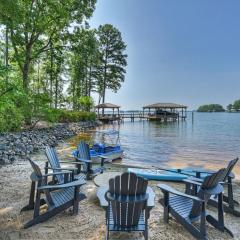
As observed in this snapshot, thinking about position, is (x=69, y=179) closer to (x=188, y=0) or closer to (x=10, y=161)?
(x=10, y=161)

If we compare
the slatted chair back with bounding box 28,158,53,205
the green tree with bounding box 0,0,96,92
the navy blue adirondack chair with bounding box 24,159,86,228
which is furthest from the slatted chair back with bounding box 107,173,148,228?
the green tree with bounding box 0,0,96,92

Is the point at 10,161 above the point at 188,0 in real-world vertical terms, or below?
below

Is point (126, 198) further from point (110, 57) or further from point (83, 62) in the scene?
point (110, 57)

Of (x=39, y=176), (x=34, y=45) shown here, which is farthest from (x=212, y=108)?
(x=39, y=176)

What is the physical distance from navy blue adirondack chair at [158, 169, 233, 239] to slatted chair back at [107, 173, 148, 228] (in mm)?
647

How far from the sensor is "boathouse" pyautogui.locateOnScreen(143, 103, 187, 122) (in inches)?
1997

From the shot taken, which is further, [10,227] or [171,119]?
[171,119]

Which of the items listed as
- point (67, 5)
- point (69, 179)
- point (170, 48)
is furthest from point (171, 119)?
point (69, 179)

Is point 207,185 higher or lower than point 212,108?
lower

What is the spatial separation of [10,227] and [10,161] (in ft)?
18.8

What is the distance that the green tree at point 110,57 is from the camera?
4438cm

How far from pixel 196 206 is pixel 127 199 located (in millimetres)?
1094

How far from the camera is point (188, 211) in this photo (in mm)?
3947

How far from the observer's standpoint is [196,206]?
12.1 ft
